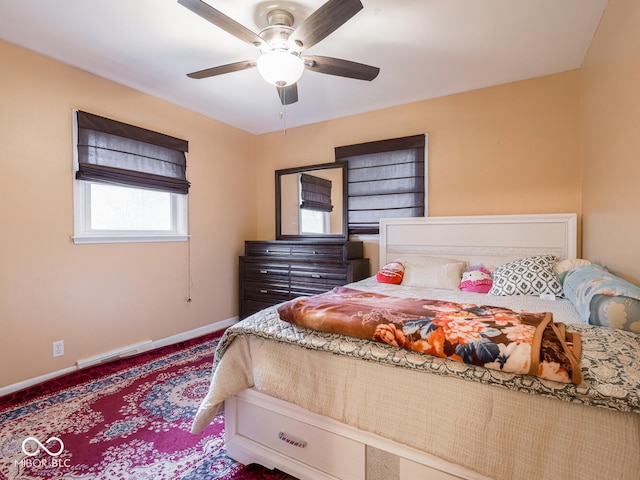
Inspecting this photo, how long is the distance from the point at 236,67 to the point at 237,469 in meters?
2.27

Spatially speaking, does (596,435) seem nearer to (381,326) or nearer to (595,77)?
(381,326)

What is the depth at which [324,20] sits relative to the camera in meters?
1.54

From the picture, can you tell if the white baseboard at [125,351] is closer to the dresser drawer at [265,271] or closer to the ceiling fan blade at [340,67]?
the dresser drawer at [265,271]

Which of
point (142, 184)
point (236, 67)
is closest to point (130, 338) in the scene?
point (142, 184)

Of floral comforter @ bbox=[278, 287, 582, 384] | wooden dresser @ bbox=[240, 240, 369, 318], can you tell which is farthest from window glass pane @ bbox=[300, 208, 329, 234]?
floral comforter @ bbox=[278, 287, 582, 384]

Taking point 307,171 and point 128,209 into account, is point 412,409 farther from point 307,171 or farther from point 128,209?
point 307,171

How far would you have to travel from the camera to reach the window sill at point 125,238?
2.50m

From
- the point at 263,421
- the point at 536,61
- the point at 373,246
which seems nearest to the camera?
the point at 263,421

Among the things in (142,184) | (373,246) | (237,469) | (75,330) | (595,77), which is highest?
(595,77)

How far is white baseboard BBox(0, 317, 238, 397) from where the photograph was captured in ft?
7.22

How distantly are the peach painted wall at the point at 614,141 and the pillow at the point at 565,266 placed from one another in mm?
102

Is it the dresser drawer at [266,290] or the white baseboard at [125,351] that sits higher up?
the dresser drawer at [266,290]

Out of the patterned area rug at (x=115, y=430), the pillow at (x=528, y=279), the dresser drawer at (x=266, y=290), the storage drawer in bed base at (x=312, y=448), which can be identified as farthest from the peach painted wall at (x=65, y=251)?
the pillow at (x=528, y=279)

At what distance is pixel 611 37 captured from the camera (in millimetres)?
1797
